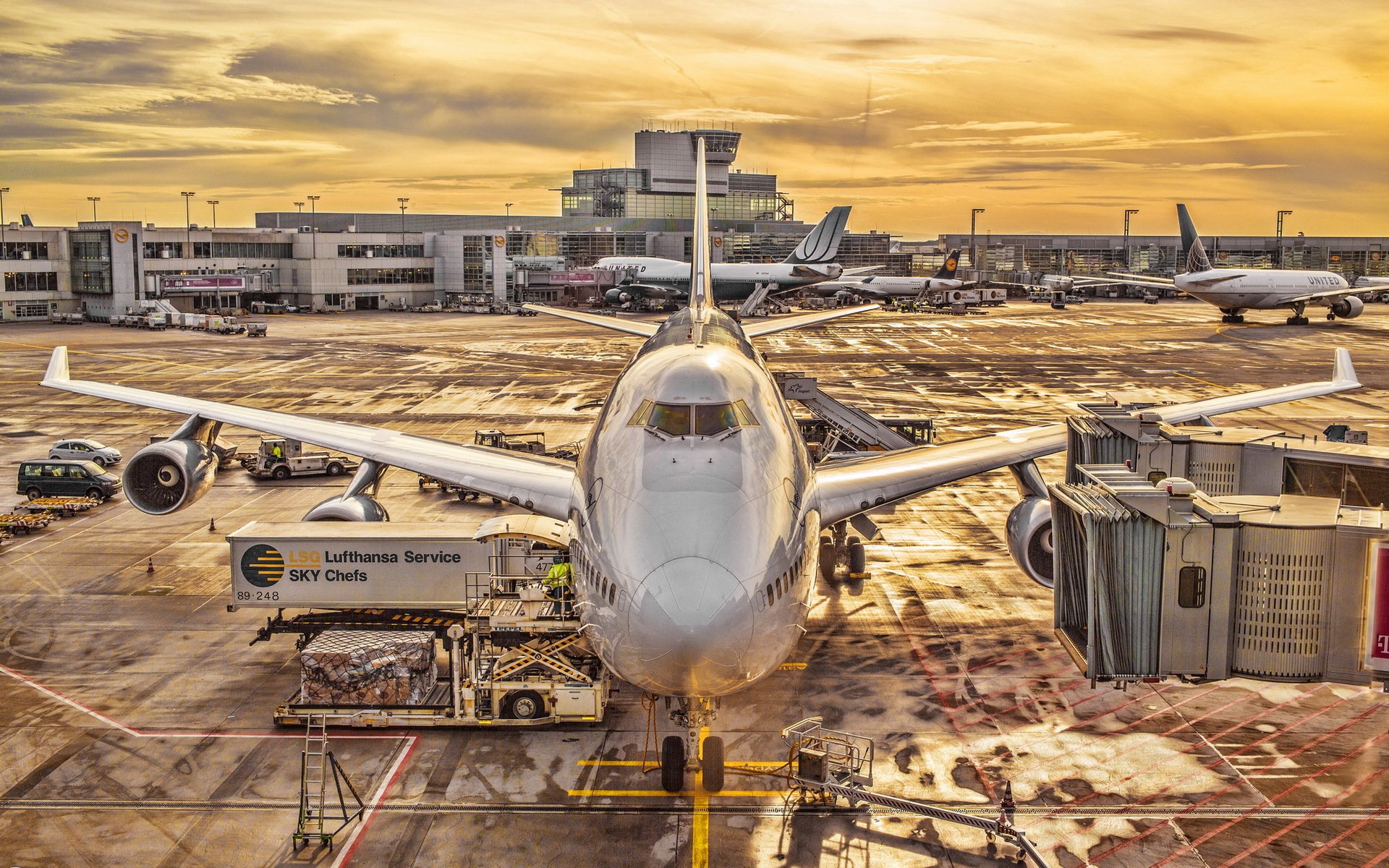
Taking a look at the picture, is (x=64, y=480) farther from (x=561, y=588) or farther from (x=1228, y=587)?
(x=1228, y=587)

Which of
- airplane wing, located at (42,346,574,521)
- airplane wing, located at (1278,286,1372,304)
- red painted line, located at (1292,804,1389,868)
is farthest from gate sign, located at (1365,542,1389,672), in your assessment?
airplane wing, located at (1278,286,1372,304)

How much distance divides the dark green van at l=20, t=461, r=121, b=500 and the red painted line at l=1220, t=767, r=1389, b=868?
40039 millimetres

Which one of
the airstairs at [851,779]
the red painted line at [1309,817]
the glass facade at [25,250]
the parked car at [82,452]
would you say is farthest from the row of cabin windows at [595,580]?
the glass facade at [25,250]

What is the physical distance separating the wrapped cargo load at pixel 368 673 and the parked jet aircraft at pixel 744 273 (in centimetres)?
11719

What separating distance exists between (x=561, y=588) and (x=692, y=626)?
8.99 metres

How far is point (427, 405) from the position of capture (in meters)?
66.6

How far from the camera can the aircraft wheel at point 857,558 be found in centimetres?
3159

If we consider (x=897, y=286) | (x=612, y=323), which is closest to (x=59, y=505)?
(x=612, y=323)

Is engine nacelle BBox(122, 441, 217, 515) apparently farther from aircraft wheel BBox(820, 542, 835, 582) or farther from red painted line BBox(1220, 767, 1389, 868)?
red painted line BBox(1220, 767, 1389, 868)

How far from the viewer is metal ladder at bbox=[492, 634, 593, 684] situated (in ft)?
72.1

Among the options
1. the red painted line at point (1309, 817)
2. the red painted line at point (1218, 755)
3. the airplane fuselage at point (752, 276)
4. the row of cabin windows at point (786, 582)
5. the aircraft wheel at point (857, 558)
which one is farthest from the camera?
the airplane fuselage at point (752, 276)

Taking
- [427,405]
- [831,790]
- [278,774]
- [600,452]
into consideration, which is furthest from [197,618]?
[427,405]

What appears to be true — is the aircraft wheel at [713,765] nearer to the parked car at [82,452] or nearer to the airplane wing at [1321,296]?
the parked car at [82,452]

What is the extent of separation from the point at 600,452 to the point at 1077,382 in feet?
211
